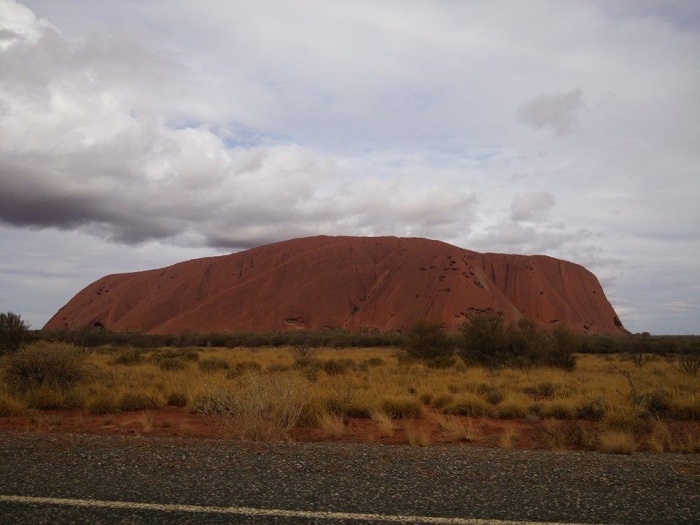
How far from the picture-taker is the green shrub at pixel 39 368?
1446 cm

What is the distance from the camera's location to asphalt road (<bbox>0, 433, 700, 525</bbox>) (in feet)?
15.3

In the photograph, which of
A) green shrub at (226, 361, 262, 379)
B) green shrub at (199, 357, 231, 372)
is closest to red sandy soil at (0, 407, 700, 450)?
green shrub at (226, 361, 262, 379)

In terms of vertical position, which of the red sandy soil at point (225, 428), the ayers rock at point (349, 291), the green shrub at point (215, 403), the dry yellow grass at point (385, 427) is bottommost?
the red sandy soil at point (225, 428)

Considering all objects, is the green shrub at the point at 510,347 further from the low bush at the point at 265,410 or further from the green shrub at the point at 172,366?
the low bush at the point at 265,410

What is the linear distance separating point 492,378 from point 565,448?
1006cm

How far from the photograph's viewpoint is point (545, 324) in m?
82.4

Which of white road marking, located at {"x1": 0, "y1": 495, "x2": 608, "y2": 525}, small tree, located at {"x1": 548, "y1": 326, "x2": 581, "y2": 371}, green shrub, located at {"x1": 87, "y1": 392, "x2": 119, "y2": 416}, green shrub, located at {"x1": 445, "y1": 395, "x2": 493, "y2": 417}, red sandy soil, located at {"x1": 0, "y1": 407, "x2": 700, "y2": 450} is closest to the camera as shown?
white road marking, located at {"x1": 0, "y1": 495, "x2": 608, "y2": 525}

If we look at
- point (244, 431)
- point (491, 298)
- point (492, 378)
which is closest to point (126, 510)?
point (244, 431)

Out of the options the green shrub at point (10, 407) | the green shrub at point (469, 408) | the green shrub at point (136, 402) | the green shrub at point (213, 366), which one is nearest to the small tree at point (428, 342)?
the green shrub at point (213, 366)

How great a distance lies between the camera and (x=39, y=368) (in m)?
14.6

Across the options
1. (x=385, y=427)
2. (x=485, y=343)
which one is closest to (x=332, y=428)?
(x=385, y=427)

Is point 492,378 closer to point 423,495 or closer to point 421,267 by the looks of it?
point 423,495

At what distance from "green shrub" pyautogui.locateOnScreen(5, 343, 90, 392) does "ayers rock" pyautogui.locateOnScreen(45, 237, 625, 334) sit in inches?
2254

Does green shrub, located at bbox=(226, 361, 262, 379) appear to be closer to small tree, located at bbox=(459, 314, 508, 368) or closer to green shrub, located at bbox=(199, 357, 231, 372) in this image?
green shrub, located at bbox=(199, 357, 231, 372)
